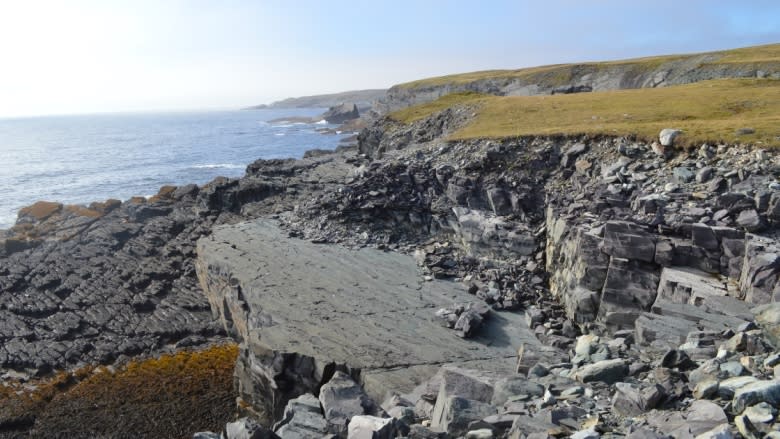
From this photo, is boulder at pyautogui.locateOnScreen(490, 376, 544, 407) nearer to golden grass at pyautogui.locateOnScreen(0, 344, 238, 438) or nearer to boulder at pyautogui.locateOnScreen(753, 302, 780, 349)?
boulder at pyautogui.locateOnScreen(753, 302, 780, 349)

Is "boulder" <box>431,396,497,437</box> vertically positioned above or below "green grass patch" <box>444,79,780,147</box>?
below

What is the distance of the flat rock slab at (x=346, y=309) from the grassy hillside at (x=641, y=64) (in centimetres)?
3539

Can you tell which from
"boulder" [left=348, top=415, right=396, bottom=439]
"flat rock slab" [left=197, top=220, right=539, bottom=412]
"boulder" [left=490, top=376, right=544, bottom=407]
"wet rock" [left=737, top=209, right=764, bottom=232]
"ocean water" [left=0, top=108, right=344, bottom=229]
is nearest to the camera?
"boulder" [left=348, top=415, right=396, bottom=439]

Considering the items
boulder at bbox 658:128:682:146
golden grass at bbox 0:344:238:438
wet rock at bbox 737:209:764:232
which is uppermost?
boulder at bbox 658:128:682:146

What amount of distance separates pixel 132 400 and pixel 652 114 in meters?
27.7

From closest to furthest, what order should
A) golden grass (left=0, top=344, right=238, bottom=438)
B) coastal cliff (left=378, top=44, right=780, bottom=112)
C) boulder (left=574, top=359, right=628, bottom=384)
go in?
boulder (left=574, top=359, right=628, bottom=384), golden grass (left=0, top=344, right=238, bottom=438), coastal cliff (left=378, top=44, right=780, bottom=112)

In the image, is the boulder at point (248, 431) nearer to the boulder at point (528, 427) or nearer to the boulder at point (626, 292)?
the boulder at point (528, 427)

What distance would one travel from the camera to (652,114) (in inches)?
1091

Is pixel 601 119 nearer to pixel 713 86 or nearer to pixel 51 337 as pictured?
pixel 713 86

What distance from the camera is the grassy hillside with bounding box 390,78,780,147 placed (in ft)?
70.1

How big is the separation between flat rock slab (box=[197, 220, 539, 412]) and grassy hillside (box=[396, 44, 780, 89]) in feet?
116

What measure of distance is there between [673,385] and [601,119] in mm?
22125

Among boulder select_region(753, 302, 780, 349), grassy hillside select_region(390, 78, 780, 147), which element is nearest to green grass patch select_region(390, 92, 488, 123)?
grassy hillside select_region(390, 78, 780, 147)

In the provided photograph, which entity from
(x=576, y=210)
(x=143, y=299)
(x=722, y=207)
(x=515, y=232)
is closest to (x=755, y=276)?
Answer: (x=722, y=207)
